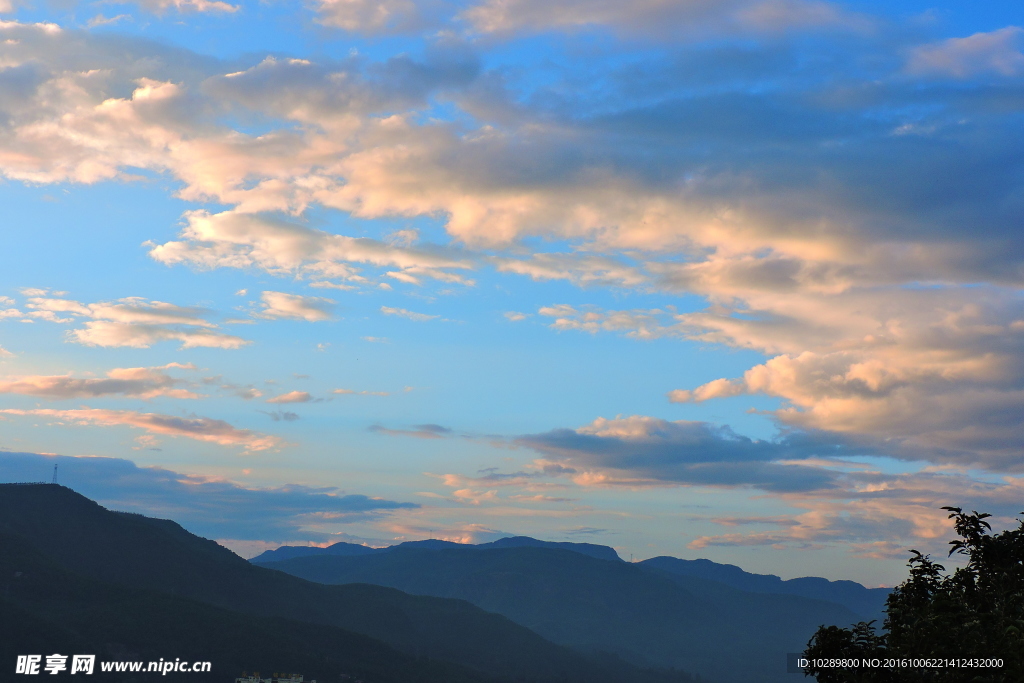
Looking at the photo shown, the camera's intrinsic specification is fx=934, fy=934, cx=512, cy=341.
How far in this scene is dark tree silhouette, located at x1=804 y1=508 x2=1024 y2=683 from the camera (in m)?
78.1

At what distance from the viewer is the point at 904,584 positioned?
334ft

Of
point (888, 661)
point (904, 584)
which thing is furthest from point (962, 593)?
point (888, 661)

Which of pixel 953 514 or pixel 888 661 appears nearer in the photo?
pixel 888 661

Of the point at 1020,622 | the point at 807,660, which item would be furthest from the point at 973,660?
the point at 807,660

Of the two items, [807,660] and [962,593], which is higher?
[962,593]

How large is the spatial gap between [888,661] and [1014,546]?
2276 centimetres

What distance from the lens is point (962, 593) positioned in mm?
96562

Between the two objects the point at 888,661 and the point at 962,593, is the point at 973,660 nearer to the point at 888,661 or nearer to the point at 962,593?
the point at 888,661

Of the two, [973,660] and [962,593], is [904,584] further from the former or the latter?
[973,660]

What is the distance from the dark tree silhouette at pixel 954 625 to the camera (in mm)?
78125

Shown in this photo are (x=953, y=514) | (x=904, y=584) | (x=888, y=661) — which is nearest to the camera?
(x=888, y=661)

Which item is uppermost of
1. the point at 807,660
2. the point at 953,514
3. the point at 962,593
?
the point at 953,514

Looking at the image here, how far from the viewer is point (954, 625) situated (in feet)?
282

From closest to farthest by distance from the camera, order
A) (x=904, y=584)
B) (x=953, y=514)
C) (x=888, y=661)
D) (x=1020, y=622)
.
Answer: (x=1020, y=622) → (x=888, y=661) → (x=953, y=514) → (x=904, y=584)
